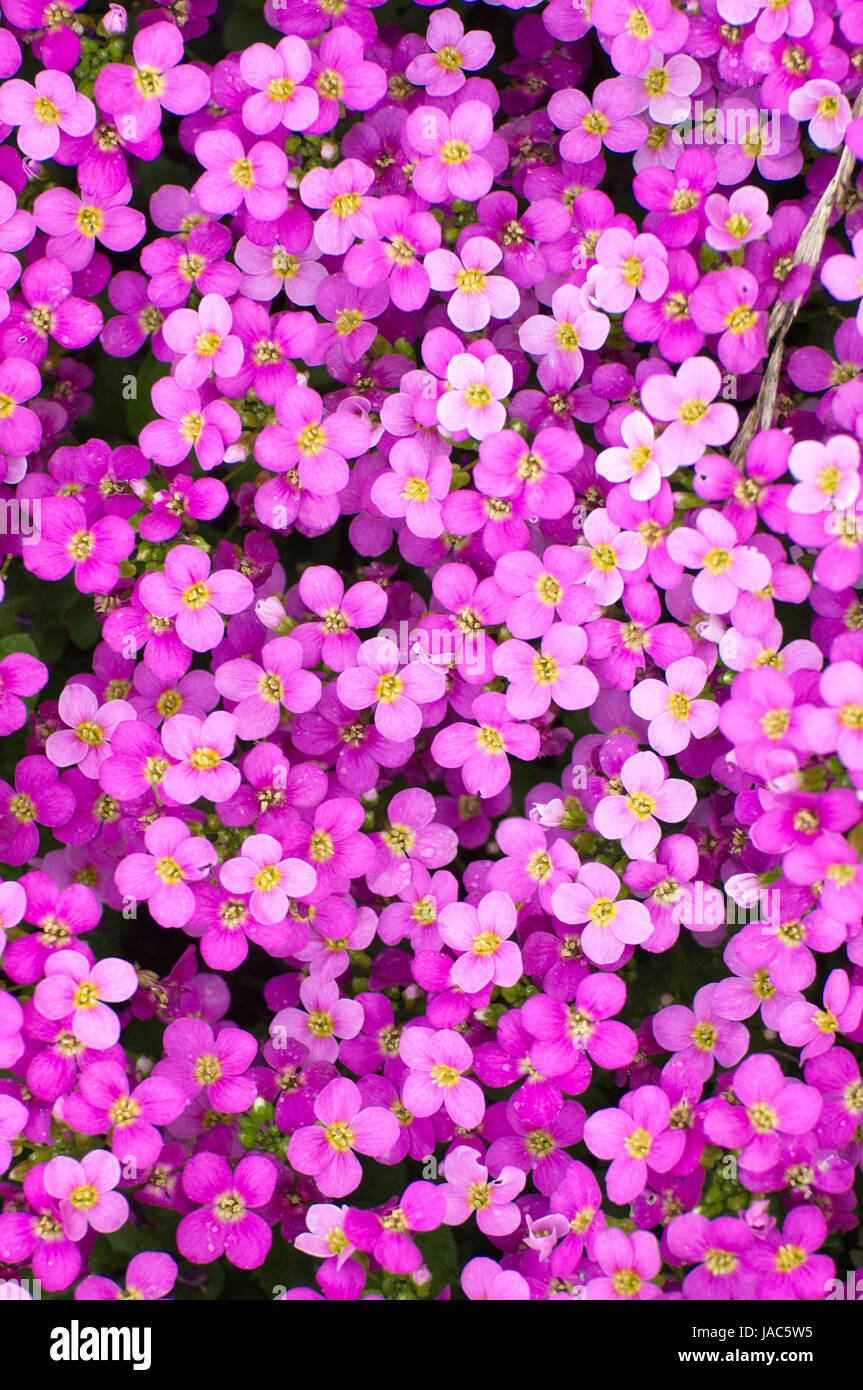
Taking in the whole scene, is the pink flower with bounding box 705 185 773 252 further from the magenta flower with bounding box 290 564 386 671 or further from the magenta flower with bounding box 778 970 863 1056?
the magenta flower with bounding box 778 970 863 1056

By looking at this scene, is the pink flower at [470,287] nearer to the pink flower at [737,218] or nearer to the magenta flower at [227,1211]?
the pink flower at [737,218]

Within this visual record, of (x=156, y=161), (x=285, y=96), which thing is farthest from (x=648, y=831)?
(x=156, y=161)

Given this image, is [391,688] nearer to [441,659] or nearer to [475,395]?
[441,659]

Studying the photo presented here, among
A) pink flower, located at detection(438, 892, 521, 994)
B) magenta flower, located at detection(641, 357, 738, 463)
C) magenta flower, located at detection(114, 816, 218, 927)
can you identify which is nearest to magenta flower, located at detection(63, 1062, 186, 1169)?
magenta flower, located at detection(114, 816, 218, 927)

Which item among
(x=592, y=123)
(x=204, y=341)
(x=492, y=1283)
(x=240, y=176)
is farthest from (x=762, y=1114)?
(x=240, y=176)

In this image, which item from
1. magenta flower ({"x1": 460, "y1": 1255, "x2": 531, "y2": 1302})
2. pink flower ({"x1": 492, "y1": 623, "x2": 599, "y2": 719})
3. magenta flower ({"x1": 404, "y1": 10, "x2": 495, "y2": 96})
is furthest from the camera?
magenta flower ({"x1": 404, "y1": 10, "x2": 495, "y2": 96})
